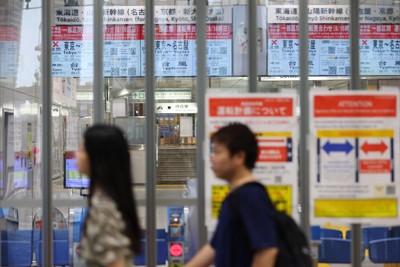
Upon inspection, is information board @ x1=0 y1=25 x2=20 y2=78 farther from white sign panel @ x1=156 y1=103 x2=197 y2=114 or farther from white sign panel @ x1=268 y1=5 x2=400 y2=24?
white sign panel @ x1=268 y1=5 x2=400 y2=24

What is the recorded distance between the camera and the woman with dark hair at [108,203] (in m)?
2.09

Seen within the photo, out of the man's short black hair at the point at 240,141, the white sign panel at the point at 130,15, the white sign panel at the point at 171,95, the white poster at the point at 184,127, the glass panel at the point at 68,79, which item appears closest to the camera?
the man's short black hair at the point at 240,141

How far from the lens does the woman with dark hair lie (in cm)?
209

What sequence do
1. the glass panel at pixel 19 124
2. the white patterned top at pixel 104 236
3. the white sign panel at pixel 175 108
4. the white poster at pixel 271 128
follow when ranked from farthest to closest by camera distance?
the white sign panel at pixel 175 108, the glass panel at pixel 19 124, the white poster at pixel 271 128, the white patterned top at pixel 104 236

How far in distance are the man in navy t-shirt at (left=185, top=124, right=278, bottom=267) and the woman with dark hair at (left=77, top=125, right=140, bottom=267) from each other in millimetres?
404

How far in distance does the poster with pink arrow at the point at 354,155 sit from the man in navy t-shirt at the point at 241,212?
4.43ft

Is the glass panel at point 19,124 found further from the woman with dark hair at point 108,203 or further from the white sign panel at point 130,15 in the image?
the woman with dark hair at point 108,203

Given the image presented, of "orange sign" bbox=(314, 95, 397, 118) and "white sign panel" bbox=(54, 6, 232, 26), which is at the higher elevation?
"white sign panel" bbox=(54, 6, 232, 26)

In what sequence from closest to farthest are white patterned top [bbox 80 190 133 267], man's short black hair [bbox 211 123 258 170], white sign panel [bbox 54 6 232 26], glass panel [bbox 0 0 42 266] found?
white patterned top [bbox 80 190 133 267] → man's short black hair [bbox 211 123 258 170] → glass panel [bbox 0 0 42 266] → white sign panel [bbox 54 6 232 26]

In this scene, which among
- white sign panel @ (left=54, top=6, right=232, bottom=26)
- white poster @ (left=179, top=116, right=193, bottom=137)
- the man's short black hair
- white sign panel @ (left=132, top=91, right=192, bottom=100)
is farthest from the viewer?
white poster @ (left=179, top=116, right=193, bottom=137)

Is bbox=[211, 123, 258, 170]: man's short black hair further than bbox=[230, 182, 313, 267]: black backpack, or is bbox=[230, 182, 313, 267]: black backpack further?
bbox=[211, 123, 258, 170]: man's short black hair

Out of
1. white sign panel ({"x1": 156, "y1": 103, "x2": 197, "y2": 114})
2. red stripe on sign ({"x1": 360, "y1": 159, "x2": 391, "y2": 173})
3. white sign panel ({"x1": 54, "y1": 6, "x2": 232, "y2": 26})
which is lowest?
red stripe on sign ({"x1": 360, "y1": 159, "x2": 391, "y2": 173})

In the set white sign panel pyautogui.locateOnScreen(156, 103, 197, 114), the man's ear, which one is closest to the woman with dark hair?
the man's ear

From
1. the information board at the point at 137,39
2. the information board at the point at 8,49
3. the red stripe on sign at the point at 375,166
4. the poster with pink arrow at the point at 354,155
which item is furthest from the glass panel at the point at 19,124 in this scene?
the red stripe on sign at the point at 375,166
